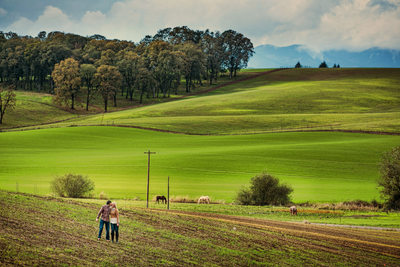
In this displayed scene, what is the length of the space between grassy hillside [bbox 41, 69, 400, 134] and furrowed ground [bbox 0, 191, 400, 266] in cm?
6144

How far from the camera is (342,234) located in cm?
2739

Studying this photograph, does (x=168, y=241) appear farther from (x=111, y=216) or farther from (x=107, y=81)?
(x=107, y=81)

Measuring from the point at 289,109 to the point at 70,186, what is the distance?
269ft

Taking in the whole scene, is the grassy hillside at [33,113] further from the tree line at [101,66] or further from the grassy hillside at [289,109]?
the grassy hillside at [289,109]

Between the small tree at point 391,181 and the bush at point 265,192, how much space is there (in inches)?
365

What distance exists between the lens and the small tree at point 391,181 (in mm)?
42156

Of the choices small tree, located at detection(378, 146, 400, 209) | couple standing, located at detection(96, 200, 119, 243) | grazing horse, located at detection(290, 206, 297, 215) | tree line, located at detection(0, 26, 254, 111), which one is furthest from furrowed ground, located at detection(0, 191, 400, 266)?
tree line, located at detection(0, 26, 254, 111)

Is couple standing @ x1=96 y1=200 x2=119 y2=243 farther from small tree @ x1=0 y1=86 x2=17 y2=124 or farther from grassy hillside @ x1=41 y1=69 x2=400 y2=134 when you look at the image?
small tree @ x1=0 y1=86 x2=17 y2=124

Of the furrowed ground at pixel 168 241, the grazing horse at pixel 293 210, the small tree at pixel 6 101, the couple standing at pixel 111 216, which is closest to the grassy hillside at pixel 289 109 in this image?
the small tree at pixel 6 101

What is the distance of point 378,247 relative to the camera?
2403 centimetres

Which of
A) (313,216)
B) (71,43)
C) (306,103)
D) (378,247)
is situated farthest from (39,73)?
(378,247)

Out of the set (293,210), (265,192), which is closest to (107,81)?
(265,192)

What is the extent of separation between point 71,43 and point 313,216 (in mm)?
159006

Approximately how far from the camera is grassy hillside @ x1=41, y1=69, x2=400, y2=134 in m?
92.3
